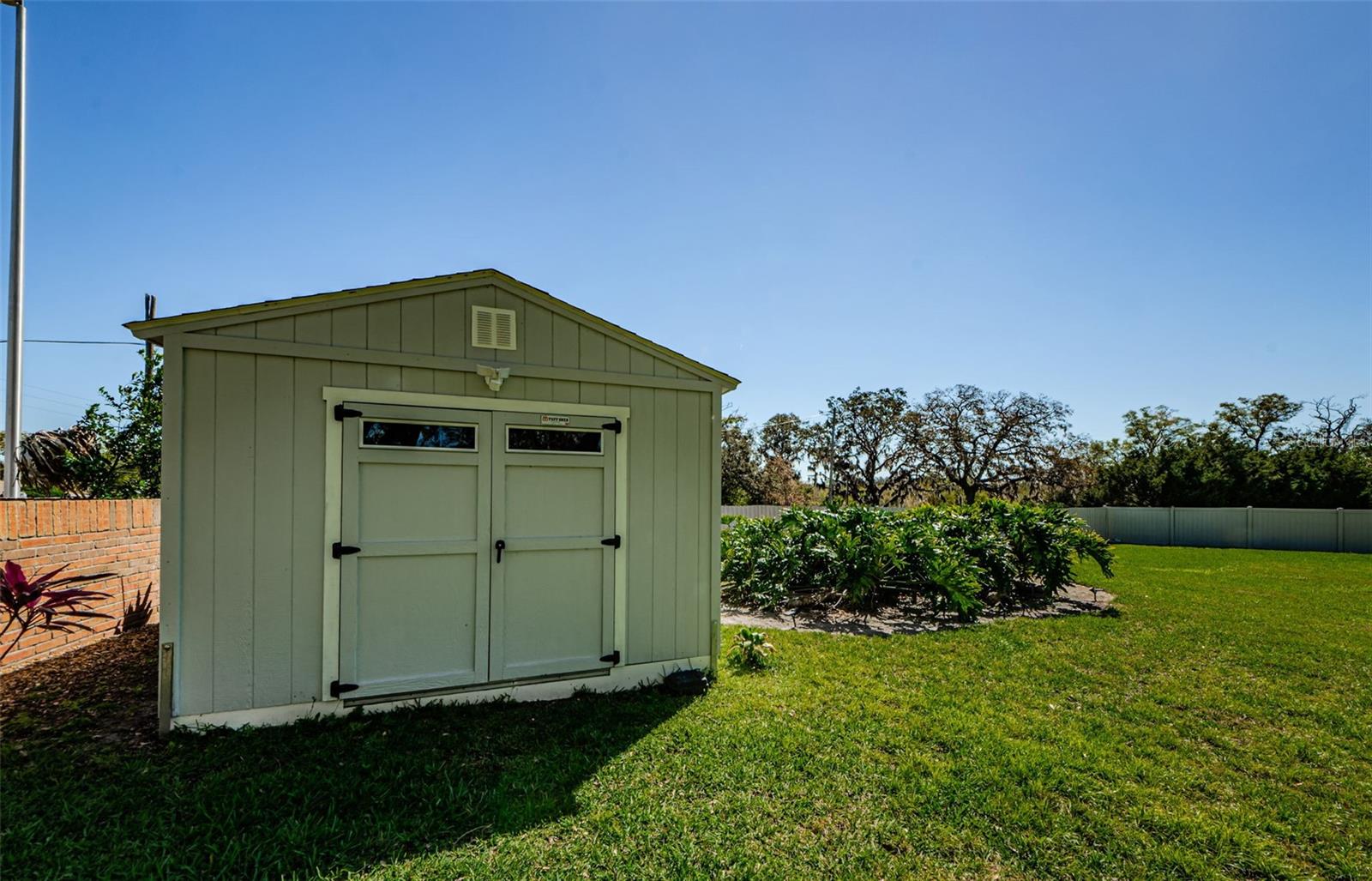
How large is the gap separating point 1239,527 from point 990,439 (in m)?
7.72

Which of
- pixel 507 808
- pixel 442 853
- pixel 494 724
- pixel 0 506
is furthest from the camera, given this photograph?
pixel 0 506

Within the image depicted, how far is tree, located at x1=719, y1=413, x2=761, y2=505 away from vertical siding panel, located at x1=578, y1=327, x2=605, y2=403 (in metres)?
22.9

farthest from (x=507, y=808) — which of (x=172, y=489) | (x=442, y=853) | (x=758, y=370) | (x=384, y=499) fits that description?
(x=758, y=370)

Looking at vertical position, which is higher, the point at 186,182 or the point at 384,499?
the point at 186,182

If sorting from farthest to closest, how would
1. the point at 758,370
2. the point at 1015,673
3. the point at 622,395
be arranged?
the point at 758,370
the point at 1015,673
the point at 622,395

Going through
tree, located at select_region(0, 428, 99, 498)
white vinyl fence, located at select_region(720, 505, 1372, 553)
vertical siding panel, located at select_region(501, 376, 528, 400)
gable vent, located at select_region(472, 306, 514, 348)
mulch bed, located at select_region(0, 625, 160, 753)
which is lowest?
white vinyl fence, located at select_region(720, 505, 1372, 553)

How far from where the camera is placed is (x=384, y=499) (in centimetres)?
362

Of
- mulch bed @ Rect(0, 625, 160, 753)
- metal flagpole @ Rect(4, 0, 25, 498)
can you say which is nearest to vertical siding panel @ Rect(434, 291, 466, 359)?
mulch bed @ Rect(0, 625, 160, 753)

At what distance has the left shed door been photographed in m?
3.54

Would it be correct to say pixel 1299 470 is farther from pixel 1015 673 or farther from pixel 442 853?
pixel 442 853

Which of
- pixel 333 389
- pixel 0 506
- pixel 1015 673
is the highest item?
pixel 333 389

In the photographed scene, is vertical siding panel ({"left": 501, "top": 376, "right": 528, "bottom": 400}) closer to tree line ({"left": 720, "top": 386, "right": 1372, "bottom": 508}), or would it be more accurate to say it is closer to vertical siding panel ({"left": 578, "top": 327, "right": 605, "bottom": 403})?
vertical siding panel ({"left": 578, "top": 327, "right": 605, "bottom": 403})

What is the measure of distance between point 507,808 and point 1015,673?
4.02 meters

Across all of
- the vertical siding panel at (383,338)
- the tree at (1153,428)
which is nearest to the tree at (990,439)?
the tree at (1153,428)
